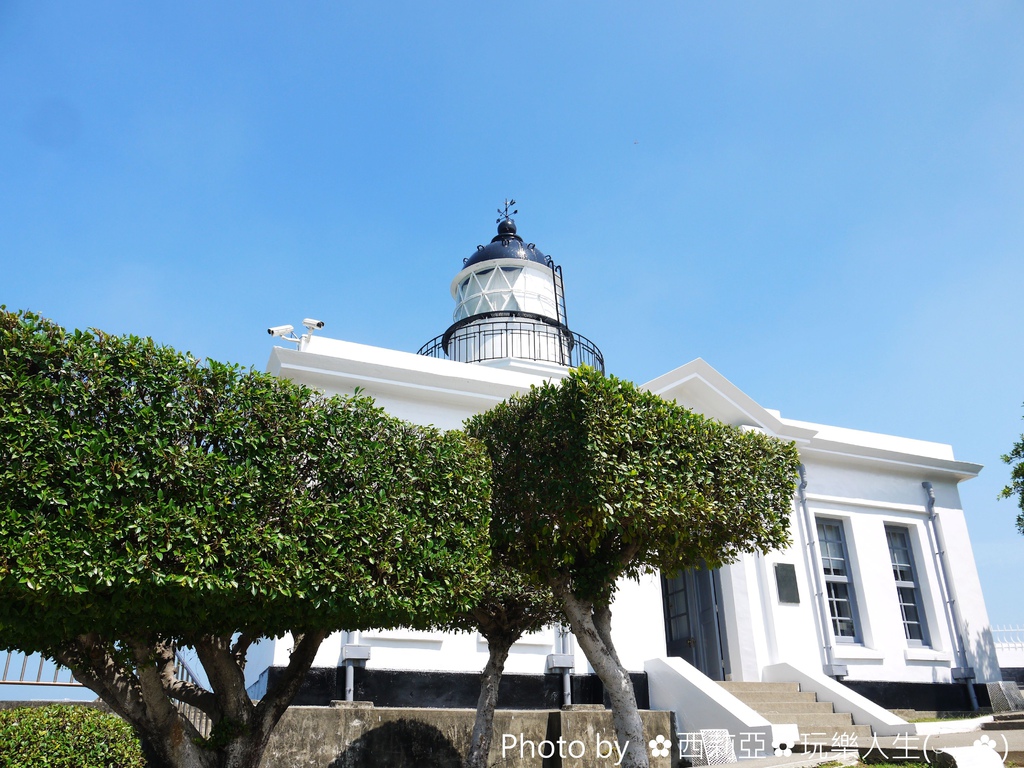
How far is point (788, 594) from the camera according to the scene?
49.9 feet

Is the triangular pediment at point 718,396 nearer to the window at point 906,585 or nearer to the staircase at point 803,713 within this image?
the window at point 906,585

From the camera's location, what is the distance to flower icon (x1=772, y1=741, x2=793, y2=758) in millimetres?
10435

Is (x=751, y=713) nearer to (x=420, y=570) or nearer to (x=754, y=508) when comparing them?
(x=754, y=508)

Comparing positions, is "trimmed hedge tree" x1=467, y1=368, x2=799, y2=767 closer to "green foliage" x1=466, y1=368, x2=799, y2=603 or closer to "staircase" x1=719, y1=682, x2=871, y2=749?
"green foliage" x1=466, y1=368, x2=799, y2=603

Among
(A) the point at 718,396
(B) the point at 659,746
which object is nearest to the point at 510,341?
(A) the point at 718,396

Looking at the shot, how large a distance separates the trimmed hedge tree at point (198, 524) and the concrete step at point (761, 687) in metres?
7.84

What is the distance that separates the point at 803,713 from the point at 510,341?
10674mm

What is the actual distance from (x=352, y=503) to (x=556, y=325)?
13.9 metres

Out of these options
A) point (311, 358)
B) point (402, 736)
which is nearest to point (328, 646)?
point (402, 736)

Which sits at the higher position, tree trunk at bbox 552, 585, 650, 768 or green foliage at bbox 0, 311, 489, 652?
green foliage at bbox 0, 311, 489, 652

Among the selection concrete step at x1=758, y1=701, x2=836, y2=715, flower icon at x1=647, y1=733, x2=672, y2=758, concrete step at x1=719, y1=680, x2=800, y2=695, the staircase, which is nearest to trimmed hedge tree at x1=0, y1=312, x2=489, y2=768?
flower icon at x1=647, y1=733, x2=672, y2=758

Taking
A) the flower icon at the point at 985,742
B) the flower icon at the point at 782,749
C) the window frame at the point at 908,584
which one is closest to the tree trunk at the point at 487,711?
the flower icon at the point at 782,749

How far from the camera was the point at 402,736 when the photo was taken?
31.6 ft

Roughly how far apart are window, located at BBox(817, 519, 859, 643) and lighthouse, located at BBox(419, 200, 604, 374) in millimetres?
6597
